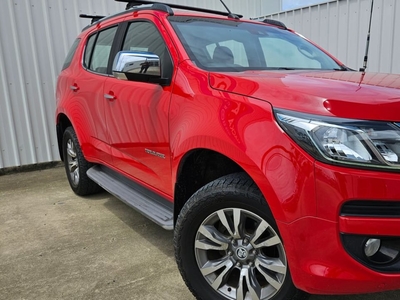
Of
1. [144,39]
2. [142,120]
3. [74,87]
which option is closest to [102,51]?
[74,87]

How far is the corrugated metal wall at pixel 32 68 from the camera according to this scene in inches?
203

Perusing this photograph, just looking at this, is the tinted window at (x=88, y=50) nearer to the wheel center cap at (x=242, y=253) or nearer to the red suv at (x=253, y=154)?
the red suv at (x=253, y=154)

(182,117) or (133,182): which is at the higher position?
(182,117)

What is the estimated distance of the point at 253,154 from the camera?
1627mm

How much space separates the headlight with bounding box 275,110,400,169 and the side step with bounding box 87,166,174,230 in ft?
3.86

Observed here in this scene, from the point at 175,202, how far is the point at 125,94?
1038 millimetres

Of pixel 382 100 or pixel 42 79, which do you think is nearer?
pixel 382 100

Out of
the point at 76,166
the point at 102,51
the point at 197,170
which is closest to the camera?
the point at 197,170

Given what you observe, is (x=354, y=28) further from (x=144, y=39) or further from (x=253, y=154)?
(x=253, y=154)

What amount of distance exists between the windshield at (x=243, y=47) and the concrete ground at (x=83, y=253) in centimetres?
148

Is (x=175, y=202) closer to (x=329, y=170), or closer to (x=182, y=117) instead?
(x=182, y=117)

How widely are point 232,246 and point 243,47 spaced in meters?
1.60

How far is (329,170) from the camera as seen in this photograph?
141 cm

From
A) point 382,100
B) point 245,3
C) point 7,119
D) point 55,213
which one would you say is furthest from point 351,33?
point 7,119
